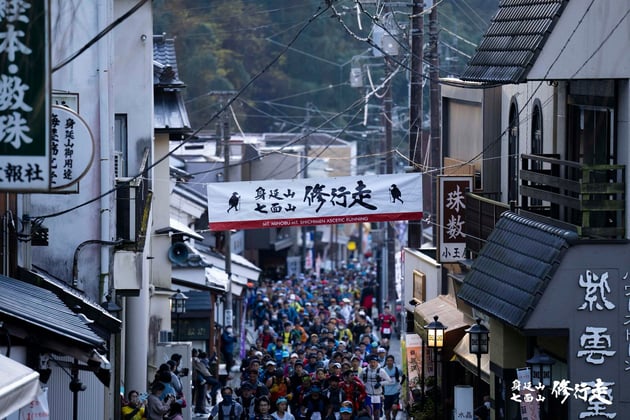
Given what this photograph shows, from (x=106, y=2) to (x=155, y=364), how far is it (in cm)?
941

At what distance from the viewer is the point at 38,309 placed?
44.2 feet

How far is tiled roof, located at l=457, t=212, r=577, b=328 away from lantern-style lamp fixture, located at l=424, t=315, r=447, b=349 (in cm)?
279

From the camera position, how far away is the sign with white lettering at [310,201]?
76.1 ft

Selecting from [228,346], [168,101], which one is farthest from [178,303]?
[228,346]

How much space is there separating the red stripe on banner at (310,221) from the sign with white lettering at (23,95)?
1255 cm

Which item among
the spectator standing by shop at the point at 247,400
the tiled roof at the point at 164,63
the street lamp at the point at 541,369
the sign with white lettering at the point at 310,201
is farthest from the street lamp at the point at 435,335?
the tiled roof at the point at 164,63

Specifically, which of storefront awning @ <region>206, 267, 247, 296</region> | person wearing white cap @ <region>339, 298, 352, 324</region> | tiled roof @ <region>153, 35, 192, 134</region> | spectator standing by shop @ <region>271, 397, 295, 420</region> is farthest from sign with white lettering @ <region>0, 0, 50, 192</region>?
person wearing white cap @ <region>339, 298, 352, 324</region>

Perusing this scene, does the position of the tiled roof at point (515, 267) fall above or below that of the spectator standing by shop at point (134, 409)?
above

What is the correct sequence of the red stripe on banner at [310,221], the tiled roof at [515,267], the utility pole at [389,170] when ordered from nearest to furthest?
the tiled roof at [515,267]
the red stripe on banner at [310,221]
the utility pole at [389,170]

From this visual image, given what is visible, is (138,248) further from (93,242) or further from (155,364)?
(155,364)

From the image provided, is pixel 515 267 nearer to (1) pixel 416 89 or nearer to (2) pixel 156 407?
(2) pixel 156 407

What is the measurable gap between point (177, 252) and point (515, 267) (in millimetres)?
13821

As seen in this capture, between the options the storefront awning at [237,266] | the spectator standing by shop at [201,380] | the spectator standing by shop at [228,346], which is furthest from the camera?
the storefront awning at [237,266]

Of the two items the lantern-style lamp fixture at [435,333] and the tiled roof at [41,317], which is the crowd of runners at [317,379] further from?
the tiled roof at [41,317]
